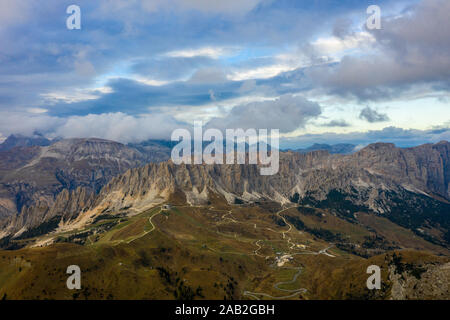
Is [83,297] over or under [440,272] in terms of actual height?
under
